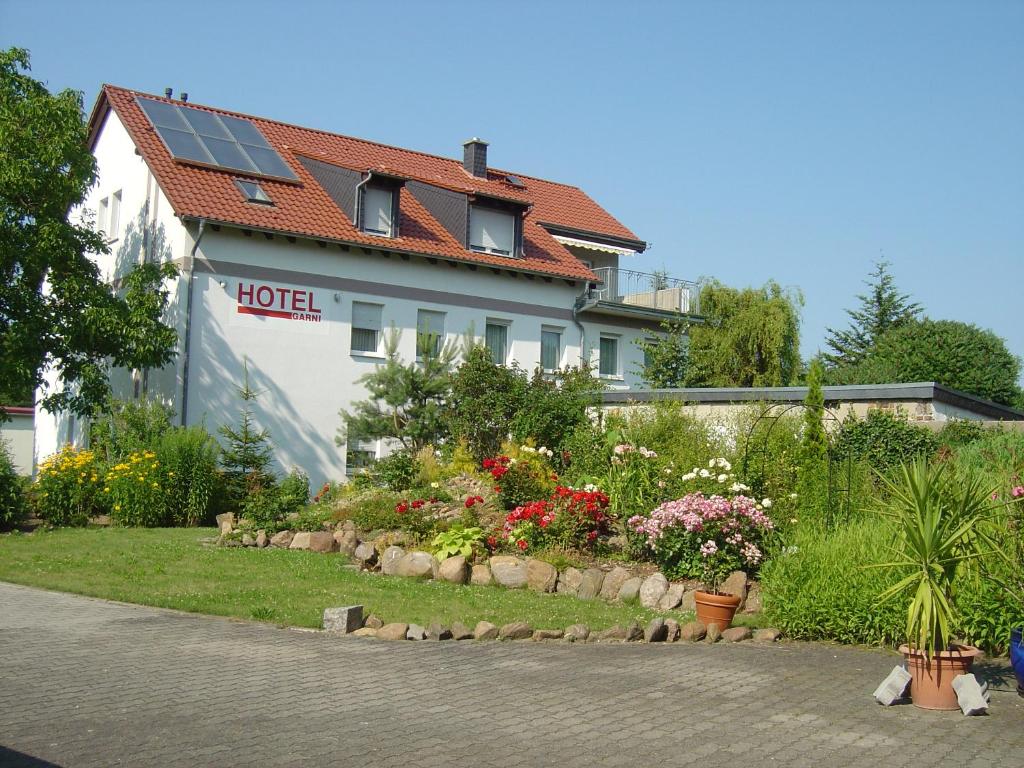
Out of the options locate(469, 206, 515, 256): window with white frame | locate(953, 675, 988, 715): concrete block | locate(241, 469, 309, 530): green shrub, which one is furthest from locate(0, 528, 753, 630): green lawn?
locate(469, 206, 515, 256): window with white frame

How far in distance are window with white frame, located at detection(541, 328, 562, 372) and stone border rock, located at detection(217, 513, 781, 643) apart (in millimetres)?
14339

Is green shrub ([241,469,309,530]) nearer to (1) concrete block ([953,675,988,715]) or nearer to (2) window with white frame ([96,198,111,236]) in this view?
(1) concrete block ([953,675,988,715])

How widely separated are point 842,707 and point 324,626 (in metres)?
5.17

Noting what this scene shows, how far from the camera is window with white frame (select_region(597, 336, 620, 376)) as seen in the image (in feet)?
106

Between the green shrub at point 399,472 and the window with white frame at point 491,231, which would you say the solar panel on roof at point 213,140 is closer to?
the window with white frame at point 491,231

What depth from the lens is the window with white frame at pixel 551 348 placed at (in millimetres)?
30391

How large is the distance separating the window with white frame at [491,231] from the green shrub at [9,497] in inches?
569

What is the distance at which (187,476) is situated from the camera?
65.2 feet

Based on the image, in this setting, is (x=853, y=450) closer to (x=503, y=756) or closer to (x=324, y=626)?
(x=324, y=626)

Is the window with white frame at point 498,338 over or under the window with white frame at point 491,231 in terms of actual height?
under

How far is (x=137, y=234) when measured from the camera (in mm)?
25562

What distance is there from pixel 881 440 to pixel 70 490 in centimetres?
1519

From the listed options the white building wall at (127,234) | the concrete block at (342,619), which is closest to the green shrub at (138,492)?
the white building wall at (127,234)

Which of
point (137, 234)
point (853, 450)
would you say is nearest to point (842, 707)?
point (853, 450)
